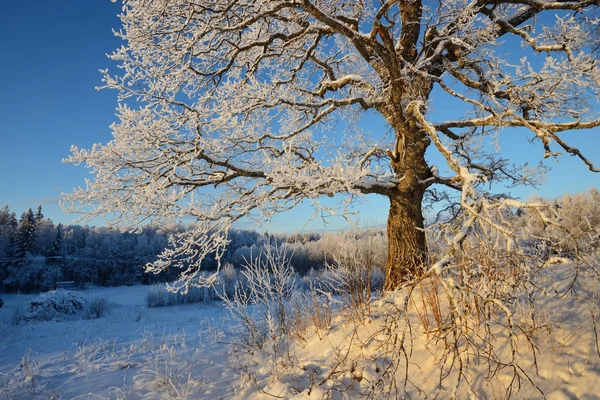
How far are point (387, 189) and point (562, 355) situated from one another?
3027mm

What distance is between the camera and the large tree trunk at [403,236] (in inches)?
195

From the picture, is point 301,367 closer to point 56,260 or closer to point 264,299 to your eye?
point 264,299

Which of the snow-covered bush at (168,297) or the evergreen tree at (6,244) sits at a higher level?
the evergreen tree at (6,244)

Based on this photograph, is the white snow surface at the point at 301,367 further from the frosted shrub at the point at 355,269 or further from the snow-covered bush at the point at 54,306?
the snow-covered bush at the point at 54,306

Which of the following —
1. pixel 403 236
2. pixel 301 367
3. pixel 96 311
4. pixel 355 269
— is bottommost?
pixel 96 311

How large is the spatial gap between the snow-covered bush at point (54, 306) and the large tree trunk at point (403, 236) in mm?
17740

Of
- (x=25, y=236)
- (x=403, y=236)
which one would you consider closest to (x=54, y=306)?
(x=403, y=236)

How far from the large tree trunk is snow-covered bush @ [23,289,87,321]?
17.7 metres

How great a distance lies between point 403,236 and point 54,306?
63.9ft

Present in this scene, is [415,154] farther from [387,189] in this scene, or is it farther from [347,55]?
[347,55]

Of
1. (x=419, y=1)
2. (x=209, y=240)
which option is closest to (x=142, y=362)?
(x=209, y=240)

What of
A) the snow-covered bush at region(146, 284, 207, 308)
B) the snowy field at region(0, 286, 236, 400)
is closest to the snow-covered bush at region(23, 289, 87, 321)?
the snow-covered bush at region(146, 284, 207, 308)

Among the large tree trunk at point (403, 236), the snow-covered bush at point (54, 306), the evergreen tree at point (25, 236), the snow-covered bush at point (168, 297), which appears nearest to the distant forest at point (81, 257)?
the evergreen tree at point (25, 236)

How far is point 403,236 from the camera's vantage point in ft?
16.6
